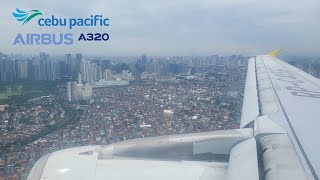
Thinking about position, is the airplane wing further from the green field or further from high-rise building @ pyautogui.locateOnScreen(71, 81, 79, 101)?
high-rise building @ pyautogui.locateOnScreen(71, 81, 79, 101)

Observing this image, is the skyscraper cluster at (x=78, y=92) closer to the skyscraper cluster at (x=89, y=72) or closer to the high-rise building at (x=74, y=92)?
the high-rise building at (x=74, y=92)

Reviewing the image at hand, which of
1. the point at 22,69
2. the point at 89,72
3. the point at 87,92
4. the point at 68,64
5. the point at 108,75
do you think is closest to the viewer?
the point at 87,92

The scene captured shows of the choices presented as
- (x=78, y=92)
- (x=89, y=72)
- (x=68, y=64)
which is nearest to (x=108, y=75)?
(x=89, y=72)

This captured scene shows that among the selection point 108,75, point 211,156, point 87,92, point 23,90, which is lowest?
point 87,92

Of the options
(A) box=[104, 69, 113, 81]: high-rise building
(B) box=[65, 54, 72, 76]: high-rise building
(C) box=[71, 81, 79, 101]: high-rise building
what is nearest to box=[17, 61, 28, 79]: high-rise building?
(B) box=[65, 54, 72, 76]: high-rise building

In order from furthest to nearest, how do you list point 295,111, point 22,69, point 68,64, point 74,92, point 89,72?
point 68,64
point 89,72
point 22,69
point 74,92
point 295,111

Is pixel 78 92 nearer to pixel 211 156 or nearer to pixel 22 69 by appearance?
pixel 22 69

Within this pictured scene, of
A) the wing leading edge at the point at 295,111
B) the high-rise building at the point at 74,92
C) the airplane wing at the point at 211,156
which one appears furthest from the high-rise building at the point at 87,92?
the airplane wing at the point at 211,156
